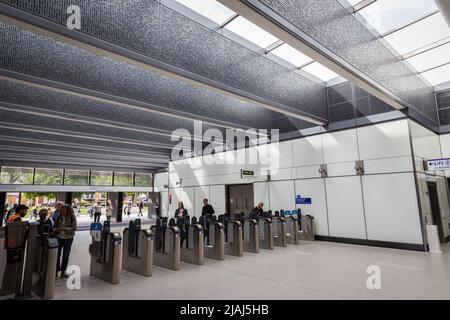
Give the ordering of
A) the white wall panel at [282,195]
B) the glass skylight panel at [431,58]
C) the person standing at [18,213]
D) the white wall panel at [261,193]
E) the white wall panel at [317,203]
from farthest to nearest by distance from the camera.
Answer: the white wall panel at [261,193] < the white wall panel at [282,195] < the white wall panel at [317,203] < the glass skylight panel at [431,58] < the person standing at [18,213]

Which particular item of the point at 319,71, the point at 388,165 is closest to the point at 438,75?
the point at 388,165

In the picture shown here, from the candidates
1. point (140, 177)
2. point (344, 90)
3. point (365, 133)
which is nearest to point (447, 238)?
point (365, 133)

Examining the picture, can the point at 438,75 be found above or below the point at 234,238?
above

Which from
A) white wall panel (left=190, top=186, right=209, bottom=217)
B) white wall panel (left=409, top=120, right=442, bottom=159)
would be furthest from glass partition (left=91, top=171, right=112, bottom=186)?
→ white wall panel (left=409, top=120, right=442, bottom=159)

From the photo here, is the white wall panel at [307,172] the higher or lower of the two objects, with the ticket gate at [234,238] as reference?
higher

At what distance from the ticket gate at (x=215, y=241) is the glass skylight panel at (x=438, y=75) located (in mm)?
8186

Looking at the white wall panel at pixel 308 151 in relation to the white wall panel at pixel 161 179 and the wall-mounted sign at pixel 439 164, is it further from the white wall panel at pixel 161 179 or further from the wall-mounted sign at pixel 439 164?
the white wall panel at pixel 161 179

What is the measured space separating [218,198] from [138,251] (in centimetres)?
747

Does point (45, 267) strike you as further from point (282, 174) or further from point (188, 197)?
point (188, 197)

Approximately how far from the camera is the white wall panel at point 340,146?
8617 millimetres

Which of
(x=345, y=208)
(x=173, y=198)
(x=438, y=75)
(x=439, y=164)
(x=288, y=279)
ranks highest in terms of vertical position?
Result: (x=438, y=75)

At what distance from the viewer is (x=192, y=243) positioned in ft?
21.3

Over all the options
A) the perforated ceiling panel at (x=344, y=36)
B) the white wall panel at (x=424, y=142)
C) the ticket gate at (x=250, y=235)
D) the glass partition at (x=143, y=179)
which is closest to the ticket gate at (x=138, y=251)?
the ticket gate at (x=250, y=235)
